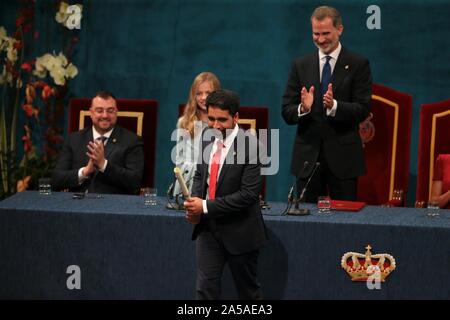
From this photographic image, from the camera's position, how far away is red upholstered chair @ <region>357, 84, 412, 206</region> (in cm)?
625

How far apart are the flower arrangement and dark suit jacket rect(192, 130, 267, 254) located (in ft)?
8.40

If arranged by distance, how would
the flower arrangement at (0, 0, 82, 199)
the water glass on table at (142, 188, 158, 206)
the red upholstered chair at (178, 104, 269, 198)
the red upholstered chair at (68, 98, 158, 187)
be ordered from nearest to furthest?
the water glass on table at (142, 188, 158, 206)
the red upholstered chair at (178, 104, 269, 198)
the red upholstered chair at (68, 98, 158, 187)
the flower arrangement at (0, 0, 82, 199)

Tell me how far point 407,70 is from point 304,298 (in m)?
2.31

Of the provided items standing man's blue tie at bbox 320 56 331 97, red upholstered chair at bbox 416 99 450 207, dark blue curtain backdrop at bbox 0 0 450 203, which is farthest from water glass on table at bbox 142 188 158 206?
dark blue curtain backdrop at bbox 0 0 450 203

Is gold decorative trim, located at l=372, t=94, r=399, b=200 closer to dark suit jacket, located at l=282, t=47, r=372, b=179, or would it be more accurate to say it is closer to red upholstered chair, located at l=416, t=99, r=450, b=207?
red upholstered chair, located at l=416, t=99, r=450, b=207

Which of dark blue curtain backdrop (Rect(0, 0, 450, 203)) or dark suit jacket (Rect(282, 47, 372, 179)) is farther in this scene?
dark blue curtain backdrop (Rect(0, 0, 450, 203))

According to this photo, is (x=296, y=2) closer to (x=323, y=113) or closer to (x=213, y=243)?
(x=323, y=113)

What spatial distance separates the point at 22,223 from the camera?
16.7 feet

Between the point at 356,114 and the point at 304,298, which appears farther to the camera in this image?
the point at 356,114

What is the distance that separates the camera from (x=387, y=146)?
628 cm

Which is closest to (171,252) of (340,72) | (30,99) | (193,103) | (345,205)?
(345,205)

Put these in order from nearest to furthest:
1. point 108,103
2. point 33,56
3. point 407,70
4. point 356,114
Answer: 1. point 356,114
2. point 108,103
3. point 407,70
4. point 33,56

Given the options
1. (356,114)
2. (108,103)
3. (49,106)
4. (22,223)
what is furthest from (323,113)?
(49,106)

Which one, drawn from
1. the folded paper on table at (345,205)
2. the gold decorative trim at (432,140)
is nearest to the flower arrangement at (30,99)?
the folded paper on table at (345,205)
